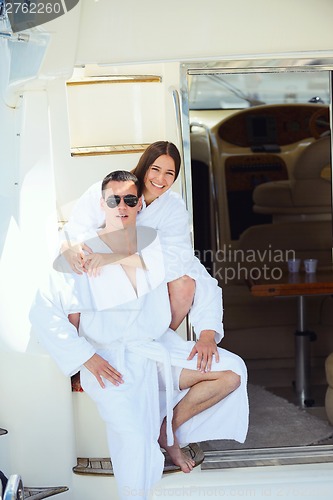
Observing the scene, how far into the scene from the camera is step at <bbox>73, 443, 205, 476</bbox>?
4305 millimetres

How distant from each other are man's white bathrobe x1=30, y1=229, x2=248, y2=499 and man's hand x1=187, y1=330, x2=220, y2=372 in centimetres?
3

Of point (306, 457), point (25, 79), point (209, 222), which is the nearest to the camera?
point (25, 79)

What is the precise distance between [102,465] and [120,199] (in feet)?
4.44

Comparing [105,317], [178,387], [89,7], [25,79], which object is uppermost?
[89,7]

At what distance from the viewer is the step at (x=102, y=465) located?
14.1ft

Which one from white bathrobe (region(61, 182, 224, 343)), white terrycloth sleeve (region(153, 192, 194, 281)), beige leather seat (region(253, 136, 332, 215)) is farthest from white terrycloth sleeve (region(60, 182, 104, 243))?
beige leather seat (region(253, 136, 332, 215))

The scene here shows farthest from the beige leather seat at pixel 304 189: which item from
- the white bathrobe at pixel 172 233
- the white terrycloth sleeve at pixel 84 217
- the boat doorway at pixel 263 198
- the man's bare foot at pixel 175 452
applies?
the man's bare foot at pixel 175 452

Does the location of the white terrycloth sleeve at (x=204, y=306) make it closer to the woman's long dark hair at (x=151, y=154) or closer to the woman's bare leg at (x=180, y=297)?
the woman's bare leg at (x=180, y=297)

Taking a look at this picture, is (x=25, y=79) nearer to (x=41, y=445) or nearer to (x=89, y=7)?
(x=89, y=7)

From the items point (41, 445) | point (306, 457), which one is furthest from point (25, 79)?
point (306, 457)

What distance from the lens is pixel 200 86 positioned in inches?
323

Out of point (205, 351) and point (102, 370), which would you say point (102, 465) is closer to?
point (102, 370)

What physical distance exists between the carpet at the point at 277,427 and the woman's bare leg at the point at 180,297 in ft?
3.09

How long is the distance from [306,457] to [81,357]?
1390 millimetres
